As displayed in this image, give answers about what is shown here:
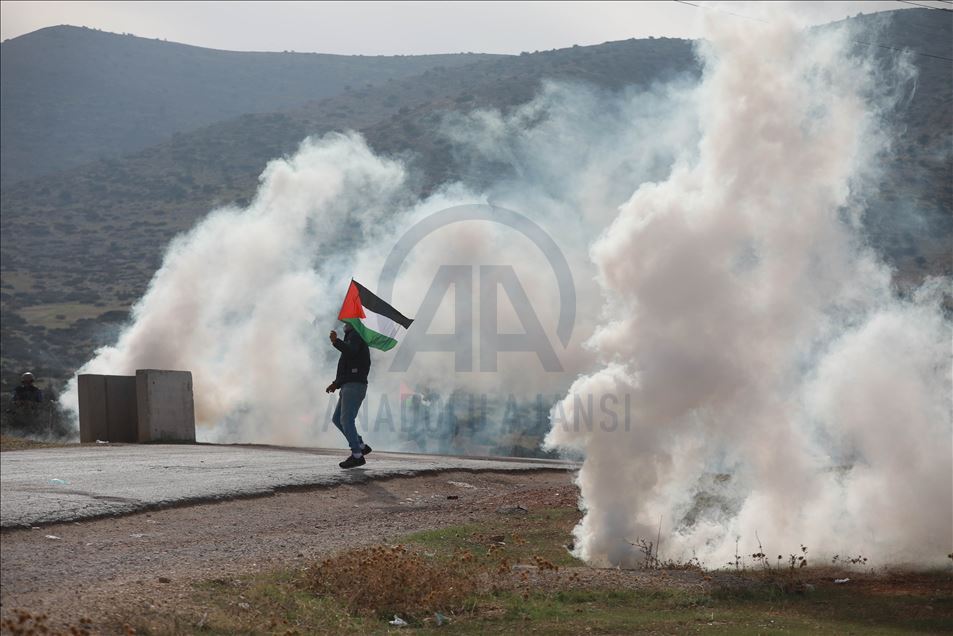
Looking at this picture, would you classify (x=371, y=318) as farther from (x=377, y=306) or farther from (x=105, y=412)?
(x=105, y=412)

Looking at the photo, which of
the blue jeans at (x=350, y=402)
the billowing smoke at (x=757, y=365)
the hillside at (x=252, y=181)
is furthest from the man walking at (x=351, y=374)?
the hillside at (x=252, y=181)

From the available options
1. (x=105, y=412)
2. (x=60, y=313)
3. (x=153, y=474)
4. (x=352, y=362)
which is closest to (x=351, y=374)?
(x=352, y=362)

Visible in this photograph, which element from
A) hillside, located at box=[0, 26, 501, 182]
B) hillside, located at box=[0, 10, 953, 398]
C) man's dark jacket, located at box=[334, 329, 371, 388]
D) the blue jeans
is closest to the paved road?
the blue jeans

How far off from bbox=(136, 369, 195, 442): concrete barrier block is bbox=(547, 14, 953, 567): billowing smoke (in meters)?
10.7

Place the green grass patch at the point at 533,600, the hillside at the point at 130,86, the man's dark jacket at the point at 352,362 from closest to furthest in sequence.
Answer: the green grass patch at the point at 533,600, the man's dark jacket at the point at 352,362, the hillside at the point at 130,86

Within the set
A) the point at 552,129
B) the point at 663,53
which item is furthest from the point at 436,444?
the point at 663,53

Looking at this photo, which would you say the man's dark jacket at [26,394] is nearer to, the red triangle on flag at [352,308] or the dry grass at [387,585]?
the red triangle on flag at [352,308]

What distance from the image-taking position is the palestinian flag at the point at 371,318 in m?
17.6

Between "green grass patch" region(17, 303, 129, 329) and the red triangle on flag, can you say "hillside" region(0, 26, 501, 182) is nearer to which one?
"green grass patch" region(17, 303, 129, 329)

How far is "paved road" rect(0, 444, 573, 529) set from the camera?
11.6 metres

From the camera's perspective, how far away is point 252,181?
348 feet

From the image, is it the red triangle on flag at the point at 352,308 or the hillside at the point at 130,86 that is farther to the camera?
the hillside at the point at 130,86

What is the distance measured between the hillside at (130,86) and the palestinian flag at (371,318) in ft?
442

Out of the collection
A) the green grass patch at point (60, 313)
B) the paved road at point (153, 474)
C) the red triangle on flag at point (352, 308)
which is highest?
the green grass patch at point (60, 313)
